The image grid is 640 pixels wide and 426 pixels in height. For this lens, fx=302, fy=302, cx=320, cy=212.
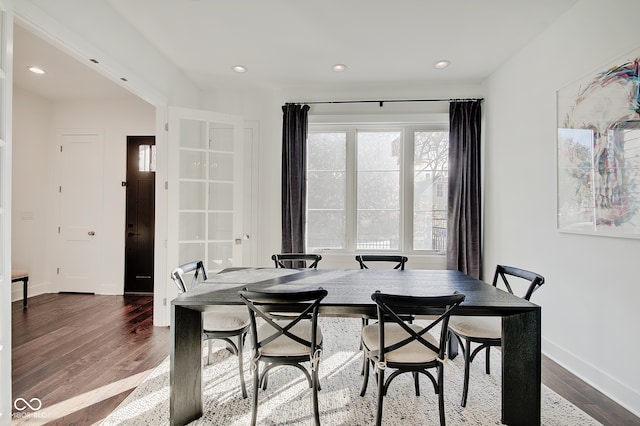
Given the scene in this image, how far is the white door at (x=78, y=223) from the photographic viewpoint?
15.1ft

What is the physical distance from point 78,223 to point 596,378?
6.27m

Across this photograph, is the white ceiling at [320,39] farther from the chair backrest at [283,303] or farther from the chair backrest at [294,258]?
the chair backrest at [283,303]

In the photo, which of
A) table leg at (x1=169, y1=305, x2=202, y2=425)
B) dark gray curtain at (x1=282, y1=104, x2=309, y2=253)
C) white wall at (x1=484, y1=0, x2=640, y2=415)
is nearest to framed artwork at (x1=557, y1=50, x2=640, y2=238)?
white wall at (x1=484, y1=0, x2=640, y2=415)

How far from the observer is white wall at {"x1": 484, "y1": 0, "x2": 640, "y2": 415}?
6.59 feet

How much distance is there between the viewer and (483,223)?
378 centimetres

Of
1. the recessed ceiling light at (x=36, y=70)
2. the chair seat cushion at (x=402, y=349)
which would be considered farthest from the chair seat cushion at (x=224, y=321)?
the recessed ceiling light at (x=36, y=70)

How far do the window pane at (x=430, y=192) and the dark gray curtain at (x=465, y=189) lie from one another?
22 centimetres

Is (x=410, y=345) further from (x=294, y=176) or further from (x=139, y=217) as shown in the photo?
(x=139, y=217)

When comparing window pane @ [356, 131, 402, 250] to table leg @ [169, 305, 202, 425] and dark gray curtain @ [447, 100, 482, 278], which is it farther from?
table leg @ [169, 305, 202, 425]

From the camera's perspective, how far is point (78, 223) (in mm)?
4602

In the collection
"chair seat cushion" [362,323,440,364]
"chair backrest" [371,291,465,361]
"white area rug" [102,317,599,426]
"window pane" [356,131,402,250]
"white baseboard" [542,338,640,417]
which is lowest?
"white area rug" [102,317,599,426]

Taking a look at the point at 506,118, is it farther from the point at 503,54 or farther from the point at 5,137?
the point at 5,137

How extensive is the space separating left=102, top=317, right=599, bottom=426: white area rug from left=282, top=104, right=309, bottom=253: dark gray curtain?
5.47 ft

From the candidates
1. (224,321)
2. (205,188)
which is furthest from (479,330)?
(205,188)
